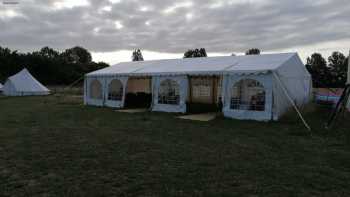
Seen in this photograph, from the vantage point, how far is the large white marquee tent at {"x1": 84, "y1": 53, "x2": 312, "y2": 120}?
8.55m

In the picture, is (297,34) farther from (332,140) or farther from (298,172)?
(298,172)

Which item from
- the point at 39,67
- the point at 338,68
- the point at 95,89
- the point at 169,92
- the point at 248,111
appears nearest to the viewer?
the point at 248,111

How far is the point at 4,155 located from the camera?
4.54 m

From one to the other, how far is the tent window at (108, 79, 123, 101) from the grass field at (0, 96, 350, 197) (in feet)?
17.4

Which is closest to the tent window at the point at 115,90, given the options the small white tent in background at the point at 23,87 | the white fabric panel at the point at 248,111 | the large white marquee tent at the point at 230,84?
the large white marquee tent at the point at 230,84

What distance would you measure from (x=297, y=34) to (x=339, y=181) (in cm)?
1280

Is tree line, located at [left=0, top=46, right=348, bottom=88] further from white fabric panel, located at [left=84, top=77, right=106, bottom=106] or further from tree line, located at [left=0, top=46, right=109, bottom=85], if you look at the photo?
white fabric panel, located at [left=84, top=77, right=106, bottom=106]

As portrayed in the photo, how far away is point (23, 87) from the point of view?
76.8ft

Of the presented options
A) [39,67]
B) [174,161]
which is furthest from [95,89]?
[39,67]

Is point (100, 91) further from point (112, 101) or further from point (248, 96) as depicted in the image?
point (248, 96)

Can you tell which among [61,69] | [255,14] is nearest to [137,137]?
[255,14]

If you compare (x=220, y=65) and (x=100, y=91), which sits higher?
(x=220, y=65)

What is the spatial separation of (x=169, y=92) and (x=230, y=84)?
2.64 meters

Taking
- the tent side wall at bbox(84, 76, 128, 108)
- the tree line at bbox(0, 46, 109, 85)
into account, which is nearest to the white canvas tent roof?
the tent side wall at bbox(84, 76, 128, 108)
